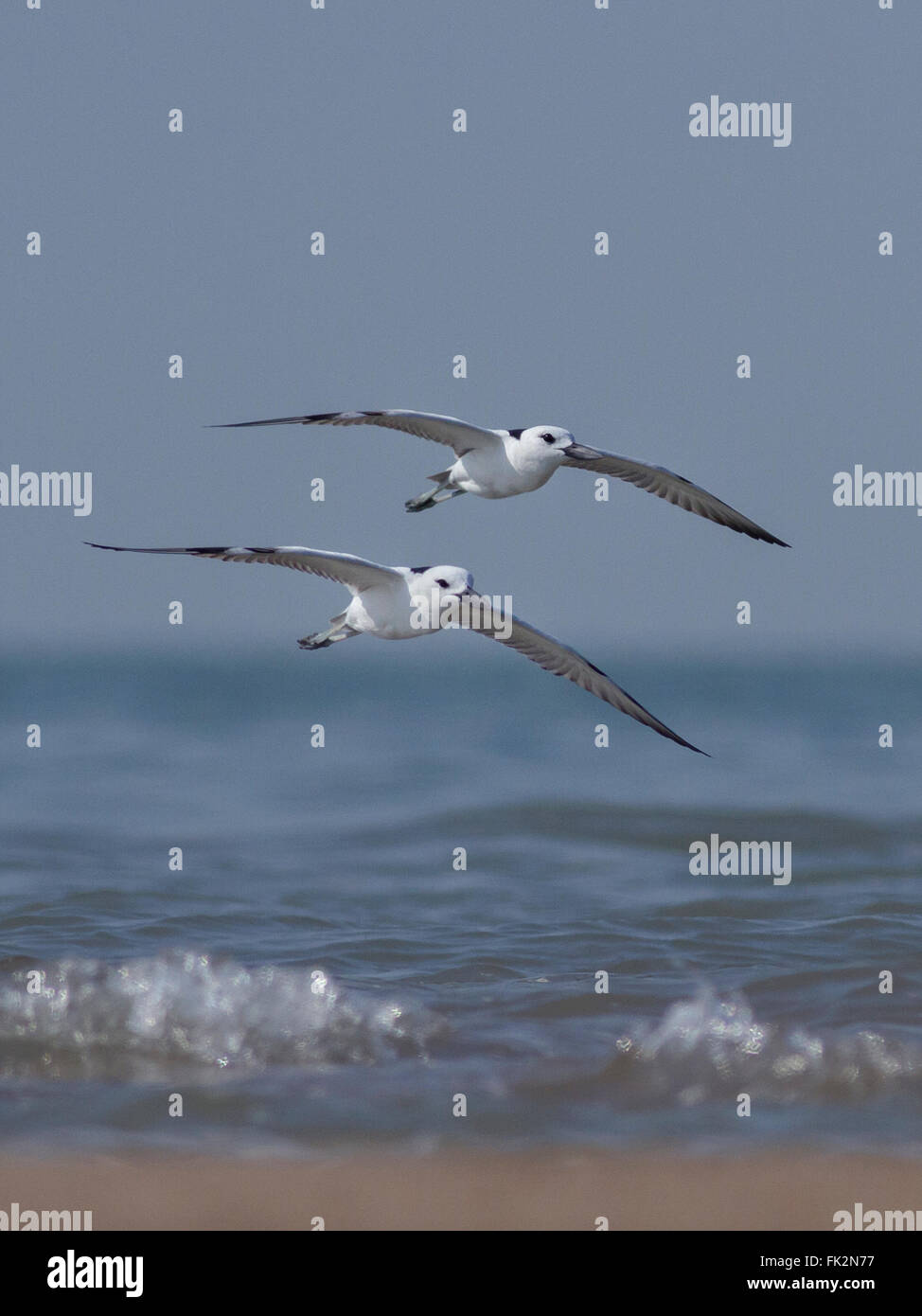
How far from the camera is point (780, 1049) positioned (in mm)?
10438

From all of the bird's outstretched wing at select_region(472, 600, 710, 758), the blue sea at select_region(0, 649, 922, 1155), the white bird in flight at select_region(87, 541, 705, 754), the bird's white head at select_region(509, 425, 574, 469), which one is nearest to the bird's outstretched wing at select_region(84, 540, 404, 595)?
the white bird in flight at select_region(87, 541, 705, 754)

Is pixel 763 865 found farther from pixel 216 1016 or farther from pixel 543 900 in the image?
pixel 216 1016

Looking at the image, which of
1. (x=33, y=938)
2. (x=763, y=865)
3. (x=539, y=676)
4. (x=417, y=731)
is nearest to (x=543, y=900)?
(x=763, y=865)

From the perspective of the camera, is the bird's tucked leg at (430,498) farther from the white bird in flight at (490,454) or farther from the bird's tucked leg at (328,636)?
the bird's tucked leg at (328,636)

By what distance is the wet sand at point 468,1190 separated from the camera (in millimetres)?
8359

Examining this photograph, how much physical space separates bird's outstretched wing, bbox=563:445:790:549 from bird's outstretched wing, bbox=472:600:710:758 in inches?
50.3

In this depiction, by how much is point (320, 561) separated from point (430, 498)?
183 cm

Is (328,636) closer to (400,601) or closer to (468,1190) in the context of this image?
(400,601)

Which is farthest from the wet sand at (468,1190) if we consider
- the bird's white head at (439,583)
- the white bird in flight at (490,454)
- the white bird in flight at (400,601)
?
the white bird in flight at (490,454)

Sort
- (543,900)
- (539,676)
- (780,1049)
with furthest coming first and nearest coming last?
(539,676) → (543,900) → (780,1049)

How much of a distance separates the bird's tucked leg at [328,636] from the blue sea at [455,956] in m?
2.13

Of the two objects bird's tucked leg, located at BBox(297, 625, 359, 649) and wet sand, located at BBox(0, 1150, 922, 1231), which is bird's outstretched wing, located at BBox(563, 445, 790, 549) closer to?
bird's tucked leg, located at BBox(297, 625, 359, 649)

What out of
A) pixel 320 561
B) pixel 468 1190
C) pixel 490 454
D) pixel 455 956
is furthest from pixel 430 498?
pixel 468 1190

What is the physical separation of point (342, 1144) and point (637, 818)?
36.1 feet
